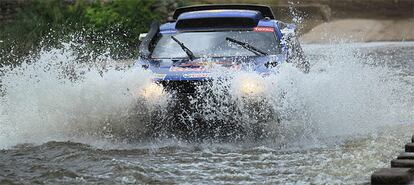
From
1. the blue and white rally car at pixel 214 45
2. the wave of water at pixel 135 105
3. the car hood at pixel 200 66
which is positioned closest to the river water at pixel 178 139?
the wave of water at pixel 135 105

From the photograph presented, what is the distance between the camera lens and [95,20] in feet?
69.4

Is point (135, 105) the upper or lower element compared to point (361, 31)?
lower

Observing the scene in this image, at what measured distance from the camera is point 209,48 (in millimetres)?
9750

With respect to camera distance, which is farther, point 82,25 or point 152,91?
point 82,25

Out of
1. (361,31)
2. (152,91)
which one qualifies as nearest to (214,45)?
(152,91)

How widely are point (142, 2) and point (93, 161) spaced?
14249 millimetres

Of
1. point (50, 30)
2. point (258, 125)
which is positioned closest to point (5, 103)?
point (258, 125)

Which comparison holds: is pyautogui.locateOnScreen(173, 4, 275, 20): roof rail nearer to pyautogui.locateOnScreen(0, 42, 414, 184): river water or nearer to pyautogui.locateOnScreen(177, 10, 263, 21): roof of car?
pyautogui.locateOnScreen(177, 10, 263, 21): roof of car

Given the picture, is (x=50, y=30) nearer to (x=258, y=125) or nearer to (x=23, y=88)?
(x=23, y=88)

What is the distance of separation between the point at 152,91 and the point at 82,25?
12.7 meters

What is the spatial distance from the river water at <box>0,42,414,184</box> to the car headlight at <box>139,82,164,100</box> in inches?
4.3

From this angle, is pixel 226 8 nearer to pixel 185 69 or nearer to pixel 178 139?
pixel 185 69

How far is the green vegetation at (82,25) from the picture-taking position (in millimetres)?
18891

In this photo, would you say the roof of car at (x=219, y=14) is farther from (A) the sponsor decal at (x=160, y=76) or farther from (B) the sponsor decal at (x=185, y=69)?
(A) the sponsor decal at (x=160, y=76)
